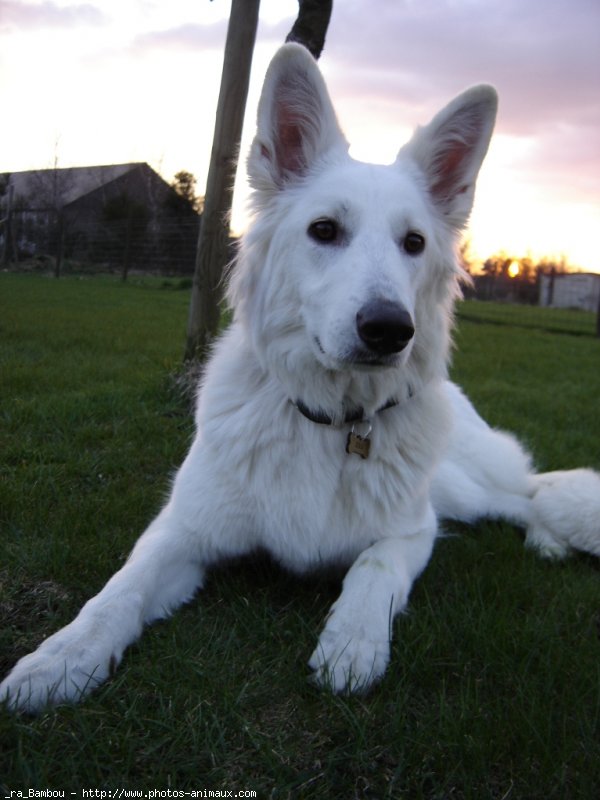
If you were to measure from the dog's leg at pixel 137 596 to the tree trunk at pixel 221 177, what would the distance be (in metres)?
2.79

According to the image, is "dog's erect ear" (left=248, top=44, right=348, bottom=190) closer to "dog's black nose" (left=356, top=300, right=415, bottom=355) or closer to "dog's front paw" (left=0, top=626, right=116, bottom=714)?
"dog's black nose" (left=356, top=300, right=415, bottom=355)

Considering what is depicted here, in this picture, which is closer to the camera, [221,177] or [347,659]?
[347,659]

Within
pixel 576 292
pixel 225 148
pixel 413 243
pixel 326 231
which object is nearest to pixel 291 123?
pixel 326 231

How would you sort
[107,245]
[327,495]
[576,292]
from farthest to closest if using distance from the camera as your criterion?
[576,292] → [107,245] → [327,495]

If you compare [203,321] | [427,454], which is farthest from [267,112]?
[203,321]

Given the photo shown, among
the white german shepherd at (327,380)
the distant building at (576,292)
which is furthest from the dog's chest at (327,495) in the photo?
the distant building at (576,292)

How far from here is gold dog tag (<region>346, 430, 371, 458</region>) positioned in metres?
2.50

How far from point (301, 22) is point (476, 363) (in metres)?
5.28

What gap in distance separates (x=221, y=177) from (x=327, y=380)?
3072 millimetres

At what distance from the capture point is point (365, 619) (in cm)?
206

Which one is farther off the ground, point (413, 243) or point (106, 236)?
point (106, 236)

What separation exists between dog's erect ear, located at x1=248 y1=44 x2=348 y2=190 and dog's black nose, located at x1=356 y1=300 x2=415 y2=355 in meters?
0.95

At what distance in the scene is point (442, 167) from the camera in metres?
2.93

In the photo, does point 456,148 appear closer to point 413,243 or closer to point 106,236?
point 413,243
